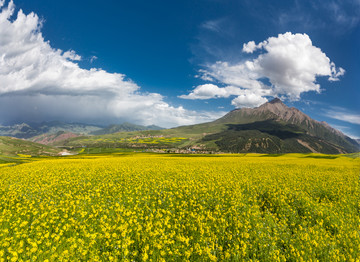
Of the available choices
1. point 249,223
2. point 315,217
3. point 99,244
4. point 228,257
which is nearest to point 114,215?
point 99,244

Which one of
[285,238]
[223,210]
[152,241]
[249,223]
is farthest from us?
[223,210]

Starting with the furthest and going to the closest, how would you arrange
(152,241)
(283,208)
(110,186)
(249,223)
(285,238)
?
(110,186)
(283,208)
(249,223)
(285,238)
(152,241)

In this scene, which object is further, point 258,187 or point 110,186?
point 258,187

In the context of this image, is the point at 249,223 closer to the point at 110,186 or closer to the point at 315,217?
the point at 315,217

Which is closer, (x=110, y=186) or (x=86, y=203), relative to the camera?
(x=86, y=203)

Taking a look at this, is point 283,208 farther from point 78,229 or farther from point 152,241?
point 78,229

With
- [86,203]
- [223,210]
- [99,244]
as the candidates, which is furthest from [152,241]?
[86,203]

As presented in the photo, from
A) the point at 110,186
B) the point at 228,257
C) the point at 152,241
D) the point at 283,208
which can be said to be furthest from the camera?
the point at 110,186

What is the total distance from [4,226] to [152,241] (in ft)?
23.3

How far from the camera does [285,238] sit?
7.64 meters

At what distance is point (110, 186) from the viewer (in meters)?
14.2

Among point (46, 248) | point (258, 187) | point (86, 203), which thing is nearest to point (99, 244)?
point (46, 248)

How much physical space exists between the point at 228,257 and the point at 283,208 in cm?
689

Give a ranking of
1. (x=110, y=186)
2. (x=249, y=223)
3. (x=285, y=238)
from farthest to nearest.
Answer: (x=110, y=186)
(x=249, y=223)
(x=285, y=238)
